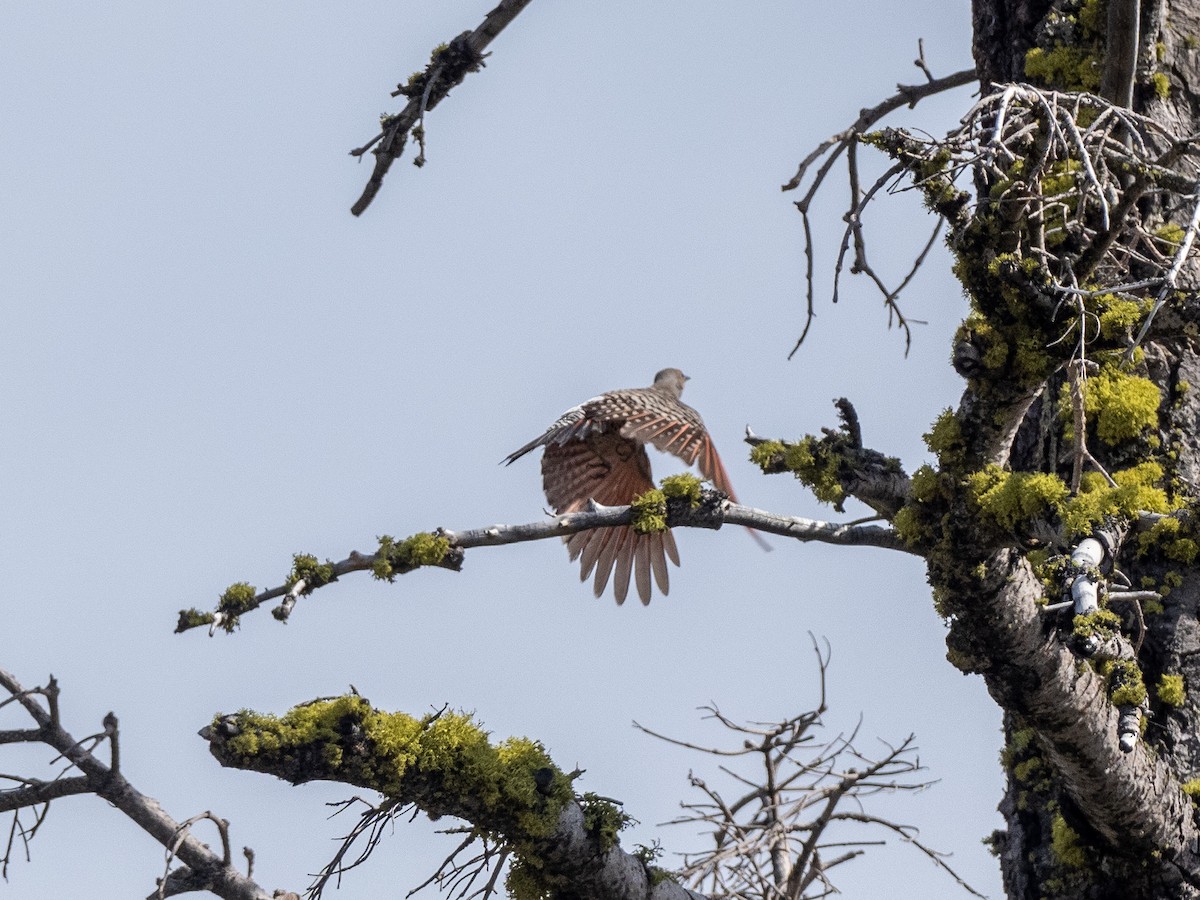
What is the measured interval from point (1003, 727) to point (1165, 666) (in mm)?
535

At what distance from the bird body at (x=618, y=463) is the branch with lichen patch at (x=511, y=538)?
2.04 metres

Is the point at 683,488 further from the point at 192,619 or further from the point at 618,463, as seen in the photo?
the point at 618,463

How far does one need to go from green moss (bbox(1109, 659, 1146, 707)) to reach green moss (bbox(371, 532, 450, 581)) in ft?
4.88

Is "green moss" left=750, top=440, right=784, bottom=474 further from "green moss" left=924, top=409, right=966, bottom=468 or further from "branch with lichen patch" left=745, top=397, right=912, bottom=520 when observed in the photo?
"green moss" left=924, top=409, right=966, bottom=468

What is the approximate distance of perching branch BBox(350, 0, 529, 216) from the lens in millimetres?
4184

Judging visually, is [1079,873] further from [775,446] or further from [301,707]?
[301,707]

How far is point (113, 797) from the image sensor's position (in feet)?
10.6

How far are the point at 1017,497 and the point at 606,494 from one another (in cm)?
340

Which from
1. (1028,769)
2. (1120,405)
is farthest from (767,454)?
(1028,769)

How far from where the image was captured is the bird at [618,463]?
5699mm

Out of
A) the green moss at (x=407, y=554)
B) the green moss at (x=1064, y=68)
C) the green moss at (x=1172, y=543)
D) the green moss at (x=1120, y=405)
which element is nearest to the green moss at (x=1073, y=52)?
the green moss at (x=1064, y=68)

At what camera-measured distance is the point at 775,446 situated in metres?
3.32

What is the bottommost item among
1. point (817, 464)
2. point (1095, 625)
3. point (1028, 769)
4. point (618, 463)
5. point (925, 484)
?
point (1095, 625)

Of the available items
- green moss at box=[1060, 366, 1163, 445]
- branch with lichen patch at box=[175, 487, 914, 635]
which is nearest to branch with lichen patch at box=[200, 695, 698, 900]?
branch with lichen patch at box=[175, 487, 914, 635]
